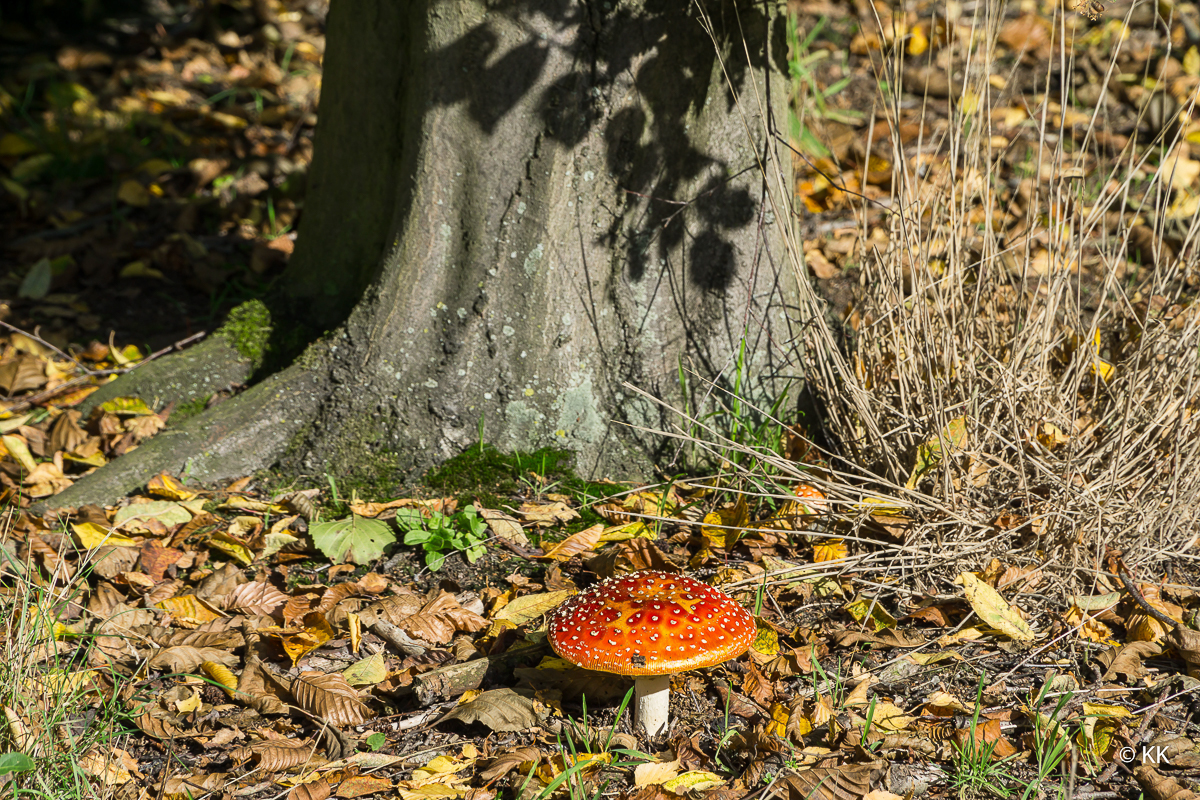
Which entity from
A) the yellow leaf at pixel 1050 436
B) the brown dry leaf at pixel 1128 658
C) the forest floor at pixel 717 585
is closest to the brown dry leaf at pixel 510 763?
the forest floor at pixel 717 585

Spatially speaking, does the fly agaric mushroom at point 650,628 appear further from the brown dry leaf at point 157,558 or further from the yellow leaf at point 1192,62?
the yellow leaf at point 1192,62

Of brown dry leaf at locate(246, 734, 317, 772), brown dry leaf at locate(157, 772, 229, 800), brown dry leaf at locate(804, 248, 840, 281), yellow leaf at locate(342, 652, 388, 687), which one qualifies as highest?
brown dry leaf at locate(804, 248, 840, 281)

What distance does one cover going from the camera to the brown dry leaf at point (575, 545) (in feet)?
9.65

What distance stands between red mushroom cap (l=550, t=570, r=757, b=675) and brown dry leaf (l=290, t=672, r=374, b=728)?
0.63 m

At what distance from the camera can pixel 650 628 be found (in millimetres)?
2033

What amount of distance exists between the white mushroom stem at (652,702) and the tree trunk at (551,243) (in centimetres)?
111

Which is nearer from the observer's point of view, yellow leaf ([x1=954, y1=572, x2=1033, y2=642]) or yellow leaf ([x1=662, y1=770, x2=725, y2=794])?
yellow leaf ([x1=662, y1=770, x2=725, y2=794])

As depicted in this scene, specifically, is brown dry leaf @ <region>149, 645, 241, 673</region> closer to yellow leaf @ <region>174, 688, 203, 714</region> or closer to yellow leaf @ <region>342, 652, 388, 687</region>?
yellow leaf @ <region>174, 688, 203, 714</region>

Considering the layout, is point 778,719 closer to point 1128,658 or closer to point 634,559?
point 634,559

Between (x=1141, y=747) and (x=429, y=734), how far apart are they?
1.78m

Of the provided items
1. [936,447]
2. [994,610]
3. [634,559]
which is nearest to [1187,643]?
[994,610]

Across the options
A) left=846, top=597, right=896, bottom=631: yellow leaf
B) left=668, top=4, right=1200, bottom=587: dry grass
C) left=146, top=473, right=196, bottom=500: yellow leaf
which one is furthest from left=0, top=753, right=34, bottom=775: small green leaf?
left=846, top=597, right=896, bottom=631: yellow leaf

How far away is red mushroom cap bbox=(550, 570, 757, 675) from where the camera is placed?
2.01 meters

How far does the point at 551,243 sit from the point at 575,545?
102cm
